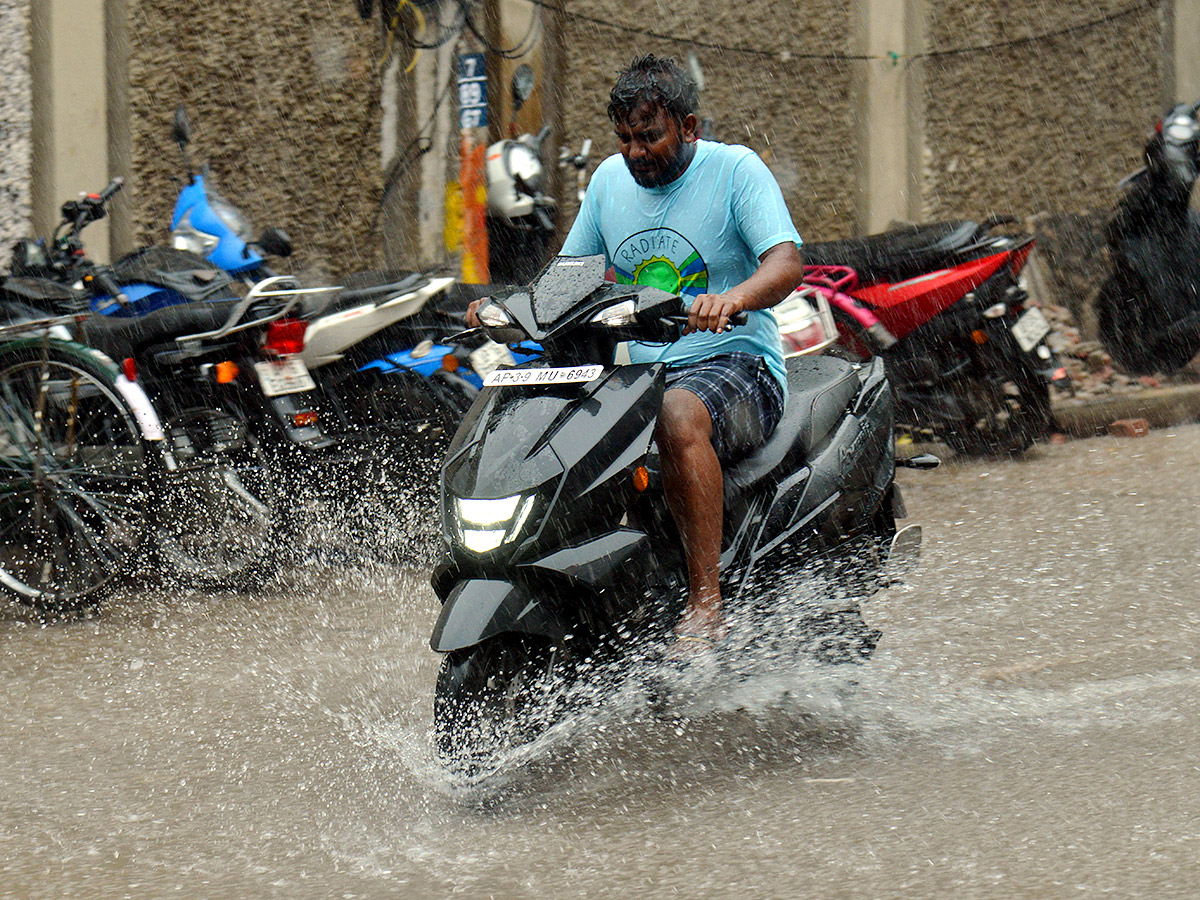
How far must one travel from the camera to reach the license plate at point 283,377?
6.46 metres

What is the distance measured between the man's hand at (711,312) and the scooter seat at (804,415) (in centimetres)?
49

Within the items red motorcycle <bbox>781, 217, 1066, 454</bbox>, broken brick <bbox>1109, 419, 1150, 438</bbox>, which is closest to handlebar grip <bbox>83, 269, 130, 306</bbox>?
red motorcycle <bbox>781, 217, 1066, 454</bbox>

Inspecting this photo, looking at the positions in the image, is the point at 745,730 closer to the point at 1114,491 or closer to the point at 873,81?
the point at 1114,491

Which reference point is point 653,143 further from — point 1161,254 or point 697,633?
point 1161,254

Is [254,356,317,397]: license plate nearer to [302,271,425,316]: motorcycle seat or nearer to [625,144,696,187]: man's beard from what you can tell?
[302,271,425,316]: motorcycle seat

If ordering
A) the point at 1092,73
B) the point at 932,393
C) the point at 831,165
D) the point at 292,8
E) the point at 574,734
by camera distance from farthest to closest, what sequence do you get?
1. the point at 1092,73
2. the point at 831,165
3. the point at 292,8
4. the point at 932,393
5. the point at 574,734

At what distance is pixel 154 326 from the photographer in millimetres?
6375

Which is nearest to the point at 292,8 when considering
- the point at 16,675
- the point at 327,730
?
the point at 16,675

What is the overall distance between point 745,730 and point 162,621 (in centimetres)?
257

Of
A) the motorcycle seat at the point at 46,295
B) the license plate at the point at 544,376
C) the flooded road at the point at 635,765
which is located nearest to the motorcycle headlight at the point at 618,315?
the license plate at the point at 544,376

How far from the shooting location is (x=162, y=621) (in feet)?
19.5

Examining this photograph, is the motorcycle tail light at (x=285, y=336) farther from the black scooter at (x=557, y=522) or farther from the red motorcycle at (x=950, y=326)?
the red motorcycle at (x=950, y=326)

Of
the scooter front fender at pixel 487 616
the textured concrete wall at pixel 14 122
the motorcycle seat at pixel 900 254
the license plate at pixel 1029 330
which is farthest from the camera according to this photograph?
the license plate at pixel 1029 330

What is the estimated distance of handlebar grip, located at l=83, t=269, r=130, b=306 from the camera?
642 centimetres
